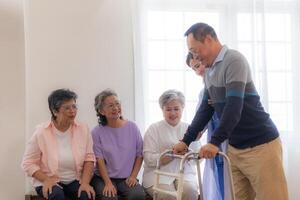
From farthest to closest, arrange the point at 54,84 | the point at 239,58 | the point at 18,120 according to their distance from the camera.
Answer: the point at 54,84, the point at 18,120, the point at 239,58

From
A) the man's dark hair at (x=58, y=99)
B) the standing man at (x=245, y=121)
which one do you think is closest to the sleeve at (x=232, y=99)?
the standing man at (x=245, y=121)

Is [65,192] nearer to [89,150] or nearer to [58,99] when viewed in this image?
[89,150]

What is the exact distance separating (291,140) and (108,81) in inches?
63.1

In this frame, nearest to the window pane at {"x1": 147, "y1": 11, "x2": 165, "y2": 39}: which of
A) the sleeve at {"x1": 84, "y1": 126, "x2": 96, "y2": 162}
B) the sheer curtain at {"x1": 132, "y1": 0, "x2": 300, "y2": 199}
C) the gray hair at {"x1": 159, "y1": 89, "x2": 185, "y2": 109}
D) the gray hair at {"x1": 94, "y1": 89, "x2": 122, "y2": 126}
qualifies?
the sheer curtain at {"x1": 132, "y1": 0, "x2": 300, "y2": 199}

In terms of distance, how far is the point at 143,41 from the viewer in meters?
3.18

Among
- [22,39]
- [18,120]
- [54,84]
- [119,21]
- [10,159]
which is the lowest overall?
[10,159]

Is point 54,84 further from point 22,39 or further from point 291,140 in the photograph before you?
point 291,140

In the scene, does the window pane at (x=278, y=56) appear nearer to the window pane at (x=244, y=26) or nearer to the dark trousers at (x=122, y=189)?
the window pane at (x=244, y=26)

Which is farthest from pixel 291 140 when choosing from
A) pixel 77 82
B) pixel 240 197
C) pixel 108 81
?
pixel 77 82

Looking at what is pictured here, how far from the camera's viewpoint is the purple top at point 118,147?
2814mm

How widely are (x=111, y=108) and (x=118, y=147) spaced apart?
29 cm

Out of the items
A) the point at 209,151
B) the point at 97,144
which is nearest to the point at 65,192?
the point at 97,144

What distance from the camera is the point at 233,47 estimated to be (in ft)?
10.7

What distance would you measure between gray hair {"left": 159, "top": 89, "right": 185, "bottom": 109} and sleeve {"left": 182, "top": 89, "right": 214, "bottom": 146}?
62cm
